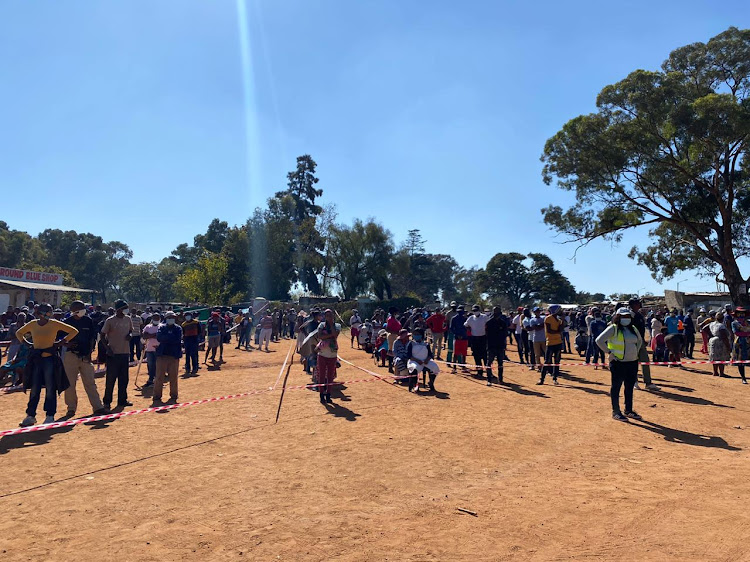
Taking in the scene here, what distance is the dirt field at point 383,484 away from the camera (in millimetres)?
4254

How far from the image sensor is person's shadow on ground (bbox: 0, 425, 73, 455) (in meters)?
7.22

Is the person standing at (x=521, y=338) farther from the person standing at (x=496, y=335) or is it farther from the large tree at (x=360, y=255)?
the large tree at (x=360, y=255)

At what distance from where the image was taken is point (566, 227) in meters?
33.9

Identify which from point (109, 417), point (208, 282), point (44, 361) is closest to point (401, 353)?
point (109, 417)

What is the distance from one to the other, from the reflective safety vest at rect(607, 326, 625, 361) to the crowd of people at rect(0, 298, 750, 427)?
2cm

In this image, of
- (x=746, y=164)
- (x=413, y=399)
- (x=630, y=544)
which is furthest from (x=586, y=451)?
(x=746, y=164)

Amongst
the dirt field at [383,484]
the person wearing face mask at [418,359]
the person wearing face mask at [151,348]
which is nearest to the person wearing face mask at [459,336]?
the person wearing face mask at [418,359]

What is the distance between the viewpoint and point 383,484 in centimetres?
573

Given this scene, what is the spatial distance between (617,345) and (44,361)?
9457mm

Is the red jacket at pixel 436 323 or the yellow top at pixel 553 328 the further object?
the red jacket at pixel 436 323

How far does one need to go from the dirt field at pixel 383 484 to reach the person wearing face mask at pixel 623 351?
0.37 metres

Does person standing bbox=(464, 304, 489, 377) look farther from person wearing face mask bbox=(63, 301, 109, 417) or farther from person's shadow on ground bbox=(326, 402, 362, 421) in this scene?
person wearing face mask bbox=(63, 301, 109, 417)

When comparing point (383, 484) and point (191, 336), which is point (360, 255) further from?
point (383, 484)

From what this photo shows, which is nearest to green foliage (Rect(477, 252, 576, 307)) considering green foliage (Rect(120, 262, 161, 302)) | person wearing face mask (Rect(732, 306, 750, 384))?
green foliage (Rect(120, 262, 161, 302))
